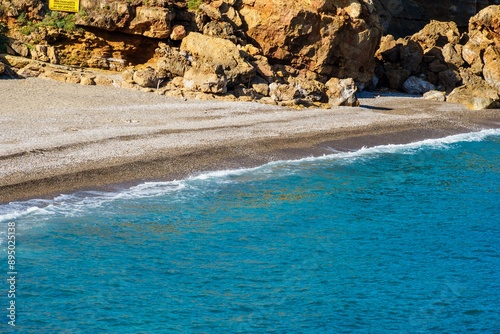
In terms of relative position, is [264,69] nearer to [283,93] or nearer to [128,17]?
[283,93]

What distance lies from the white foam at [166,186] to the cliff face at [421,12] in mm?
24181

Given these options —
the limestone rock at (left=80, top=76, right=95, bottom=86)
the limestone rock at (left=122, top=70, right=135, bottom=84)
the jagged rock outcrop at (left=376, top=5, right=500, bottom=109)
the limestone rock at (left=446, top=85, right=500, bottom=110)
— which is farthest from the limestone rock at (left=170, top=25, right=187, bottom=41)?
the limestone rock at (left=446, top=85, right=500, bottom=110)

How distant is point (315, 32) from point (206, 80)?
7225 millimetres

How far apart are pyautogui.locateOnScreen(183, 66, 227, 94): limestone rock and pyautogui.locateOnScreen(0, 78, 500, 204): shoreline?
882mm

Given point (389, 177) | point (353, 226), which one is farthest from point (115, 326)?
point (389, 177)

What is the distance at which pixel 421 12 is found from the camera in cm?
4838

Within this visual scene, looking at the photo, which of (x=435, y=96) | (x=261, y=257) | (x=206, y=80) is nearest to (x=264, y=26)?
(x=206, y=80)

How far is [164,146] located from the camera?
19766 millimetres

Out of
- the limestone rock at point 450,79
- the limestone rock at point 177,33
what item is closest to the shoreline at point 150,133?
the limestone rock at point 177,33

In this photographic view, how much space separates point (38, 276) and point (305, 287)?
4.85m

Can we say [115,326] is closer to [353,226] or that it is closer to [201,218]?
[201,218]

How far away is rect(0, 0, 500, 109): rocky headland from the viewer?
26.8 metres

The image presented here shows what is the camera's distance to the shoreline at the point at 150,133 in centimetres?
1679

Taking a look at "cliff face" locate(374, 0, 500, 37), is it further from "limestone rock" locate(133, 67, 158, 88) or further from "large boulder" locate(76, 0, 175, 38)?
"limestone rock" locate(133, 67, 158, 88)
